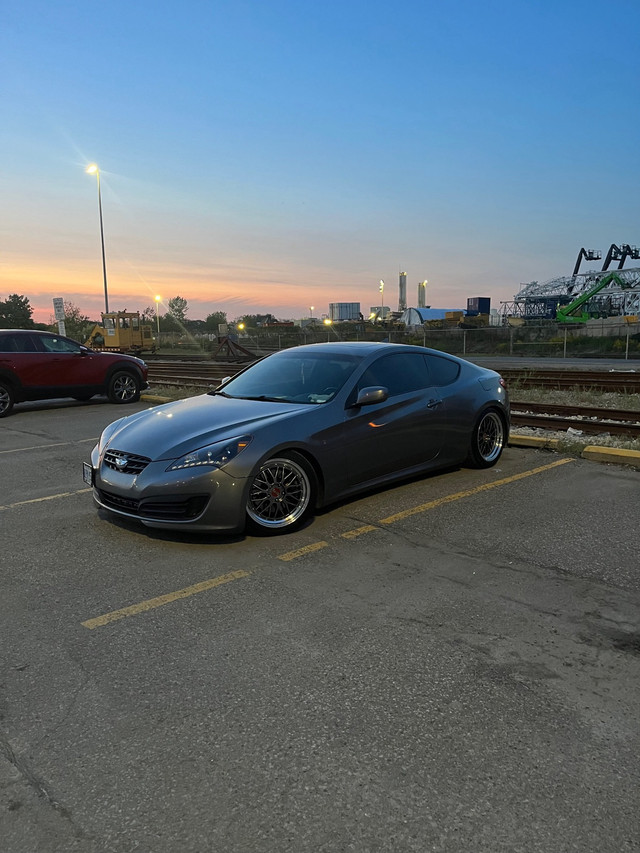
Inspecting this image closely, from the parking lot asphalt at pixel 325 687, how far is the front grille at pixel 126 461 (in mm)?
547

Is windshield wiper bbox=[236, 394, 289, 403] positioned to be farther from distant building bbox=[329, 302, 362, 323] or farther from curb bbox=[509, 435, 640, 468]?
distant building bbox=[329, 302, 362, 323]

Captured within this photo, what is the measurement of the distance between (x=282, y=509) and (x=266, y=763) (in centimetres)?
263

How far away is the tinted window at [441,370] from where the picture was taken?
6.36m

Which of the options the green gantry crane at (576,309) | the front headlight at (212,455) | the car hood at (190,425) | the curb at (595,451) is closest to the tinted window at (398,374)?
the car hood at (190,425)

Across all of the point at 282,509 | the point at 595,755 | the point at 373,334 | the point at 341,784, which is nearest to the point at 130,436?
the point at 282,509

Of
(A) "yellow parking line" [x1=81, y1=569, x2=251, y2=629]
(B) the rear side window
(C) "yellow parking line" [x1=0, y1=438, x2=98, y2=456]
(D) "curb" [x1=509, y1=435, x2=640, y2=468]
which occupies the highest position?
(B) the rear side window

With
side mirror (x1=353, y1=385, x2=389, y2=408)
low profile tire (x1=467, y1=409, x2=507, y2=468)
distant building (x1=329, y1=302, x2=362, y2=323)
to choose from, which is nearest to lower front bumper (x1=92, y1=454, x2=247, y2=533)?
side mirror (x1=353, y1=385, x2=389, y2=408)

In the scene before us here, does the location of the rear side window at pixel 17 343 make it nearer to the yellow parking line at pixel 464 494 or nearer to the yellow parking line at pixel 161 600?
the yellow parking line at pixel 464 494

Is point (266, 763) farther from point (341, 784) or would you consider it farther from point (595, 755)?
point (595, 755)

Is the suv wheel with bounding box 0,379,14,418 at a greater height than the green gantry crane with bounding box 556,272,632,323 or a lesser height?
lesser

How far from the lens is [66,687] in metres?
2.84

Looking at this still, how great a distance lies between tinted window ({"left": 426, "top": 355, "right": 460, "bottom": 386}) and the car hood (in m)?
1.74

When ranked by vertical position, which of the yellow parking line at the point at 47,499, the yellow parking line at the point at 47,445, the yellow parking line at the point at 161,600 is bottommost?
the yellow parking line at the point at 47,445

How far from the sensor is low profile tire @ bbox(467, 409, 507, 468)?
6.71m
